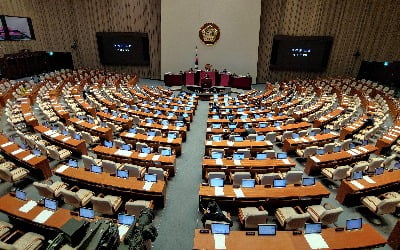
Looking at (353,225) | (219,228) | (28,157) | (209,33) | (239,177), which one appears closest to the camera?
(219,228)

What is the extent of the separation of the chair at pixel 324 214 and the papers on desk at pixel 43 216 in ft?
23.4

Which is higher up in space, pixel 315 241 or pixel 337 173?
pixel 315 241

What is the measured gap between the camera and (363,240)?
5840 mm

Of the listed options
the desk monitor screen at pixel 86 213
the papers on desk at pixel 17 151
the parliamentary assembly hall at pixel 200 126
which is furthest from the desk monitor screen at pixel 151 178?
the papers on desk at pixel 17 151

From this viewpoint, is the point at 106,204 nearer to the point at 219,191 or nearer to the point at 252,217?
the point at 219,191

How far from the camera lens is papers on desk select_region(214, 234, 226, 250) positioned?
5.50 meters

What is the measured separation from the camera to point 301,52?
2634 cm

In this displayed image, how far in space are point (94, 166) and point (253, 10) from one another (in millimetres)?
22509

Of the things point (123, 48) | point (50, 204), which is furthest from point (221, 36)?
point (50, 204)

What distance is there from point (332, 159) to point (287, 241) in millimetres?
5332

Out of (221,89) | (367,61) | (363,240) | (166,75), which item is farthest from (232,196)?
(367,61)

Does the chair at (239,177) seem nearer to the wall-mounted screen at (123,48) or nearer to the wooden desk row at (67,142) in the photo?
the wooden desk row at (67,142)

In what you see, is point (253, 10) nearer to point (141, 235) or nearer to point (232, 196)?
point (232, 196)

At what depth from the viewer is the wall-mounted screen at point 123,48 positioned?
2752 cm
